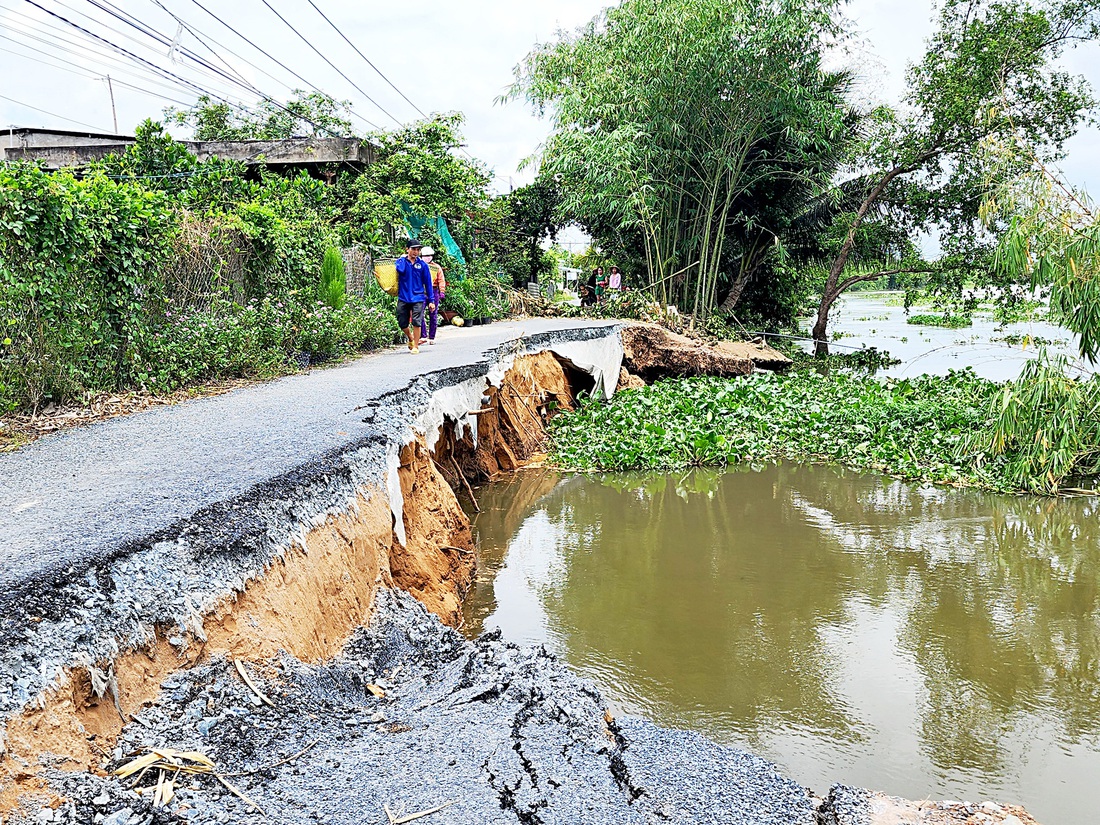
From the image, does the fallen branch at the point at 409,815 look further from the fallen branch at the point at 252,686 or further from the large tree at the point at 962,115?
the large tree at the point at 962,115

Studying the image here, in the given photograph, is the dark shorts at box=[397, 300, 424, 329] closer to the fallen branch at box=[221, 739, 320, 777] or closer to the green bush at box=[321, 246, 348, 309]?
the green bush at box=[321, 246, 348, 309]

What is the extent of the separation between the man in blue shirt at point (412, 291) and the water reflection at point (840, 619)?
291cm

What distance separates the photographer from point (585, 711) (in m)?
3.16

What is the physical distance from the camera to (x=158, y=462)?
4812 mm

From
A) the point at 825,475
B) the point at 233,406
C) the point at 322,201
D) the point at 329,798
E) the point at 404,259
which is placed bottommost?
the point at 825,475

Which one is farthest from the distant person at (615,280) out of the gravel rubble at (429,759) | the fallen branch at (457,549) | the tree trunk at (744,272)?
the gravel rubble at (429,759)

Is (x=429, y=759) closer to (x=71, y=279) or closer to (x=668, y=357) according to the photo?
(x=71, y=279)

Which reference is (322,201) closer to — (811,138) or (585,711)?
(811,138)

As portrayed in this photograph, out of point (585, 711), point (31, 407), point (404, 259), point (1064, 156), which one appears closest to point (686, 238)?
point (1064, 156)

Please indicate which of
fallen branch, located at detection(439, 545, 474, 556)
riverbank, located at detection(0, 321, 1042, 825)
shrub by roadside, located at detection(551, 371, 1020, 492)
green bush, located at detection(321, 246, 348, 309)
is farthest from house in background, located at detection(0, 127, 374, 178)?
riverbank, located at detection(0, 321, 1042, 825)

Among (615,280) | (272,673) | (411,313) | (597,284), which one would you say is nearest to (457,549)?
(272,673)

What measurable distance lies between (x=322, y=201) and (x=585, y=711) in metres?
13.1

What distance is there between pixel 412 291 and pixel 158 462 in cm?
628

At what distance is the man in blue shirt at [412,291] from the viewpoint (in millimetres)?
10695
